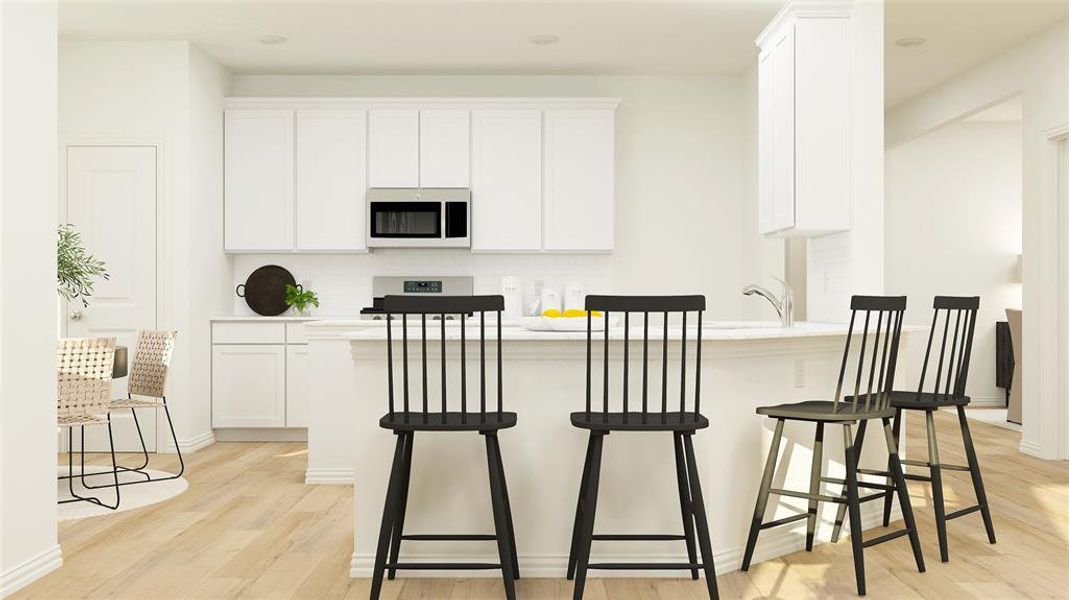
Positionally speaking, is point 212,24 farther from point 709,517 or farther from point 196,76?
point 709,517

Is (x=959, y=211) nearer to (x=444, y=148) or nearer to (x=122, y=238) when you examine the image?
(x=444, y=148)

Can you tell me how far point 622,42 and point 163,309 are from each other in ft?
11.5

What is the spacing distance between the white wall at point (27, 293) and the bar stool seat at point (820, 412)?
103 inches

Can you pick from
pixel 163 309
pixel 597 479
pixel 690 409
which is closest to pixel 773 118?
pixel 690 409

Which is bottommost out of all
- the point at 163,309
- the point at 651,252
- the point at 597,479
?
the point at 597,479

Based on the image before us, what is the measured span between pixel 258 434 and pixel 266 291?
3.51 ft

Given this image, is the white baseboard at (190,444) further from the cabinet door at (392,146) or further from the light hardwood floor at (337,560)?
the cabinet door at (392,146)

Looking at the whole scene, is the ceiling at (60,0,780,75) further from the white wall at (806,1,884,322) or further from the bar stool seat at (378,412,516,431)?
the bar stool seat at (378,412,516,431)

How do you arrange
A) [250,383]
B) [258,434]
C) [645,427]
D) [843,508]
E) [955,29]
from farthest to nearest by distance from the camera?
[258,434], [250,383], [955,29], [843,508], [645,427]

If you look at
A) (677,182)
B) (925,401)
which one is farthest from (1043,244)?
(925,401)

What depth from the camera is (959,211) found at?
28.1 ft

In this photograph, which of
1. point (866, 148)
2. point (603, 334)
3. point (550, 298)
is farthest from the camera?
point (550, 298)

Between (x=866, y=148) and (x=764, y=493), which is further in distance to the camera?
(x=866, y=148)

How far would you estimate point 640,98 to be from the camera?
6.82m
